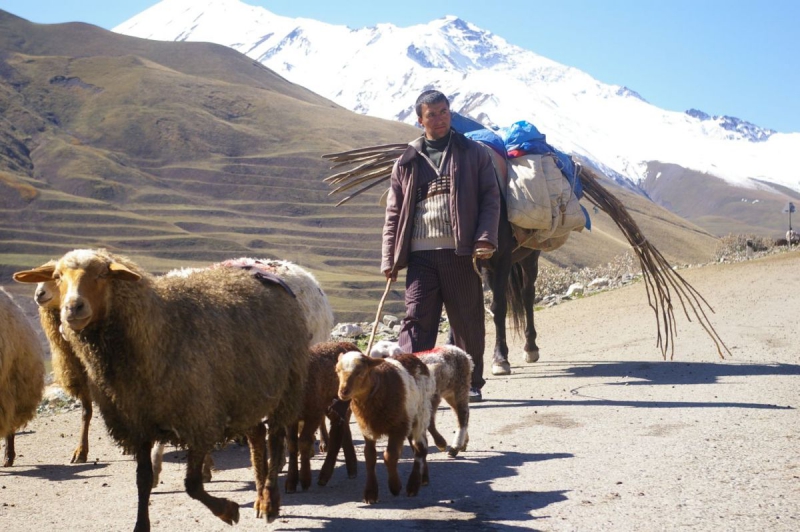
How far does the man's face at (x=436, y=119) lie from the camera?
804 cm

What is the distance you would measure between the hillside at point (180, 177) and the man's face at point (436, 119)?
60142mm

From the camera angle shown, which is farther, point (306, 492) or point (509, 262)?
point (509, 262)

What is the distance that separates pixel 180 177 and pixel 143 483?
121m

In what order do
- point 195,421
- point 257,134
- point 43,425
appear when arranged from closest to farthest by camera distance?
point 195,421
point 43,425
point 257,134

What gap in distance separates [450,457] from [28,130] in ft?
417

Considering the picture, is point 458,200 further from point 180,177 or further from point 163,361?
point 180,177

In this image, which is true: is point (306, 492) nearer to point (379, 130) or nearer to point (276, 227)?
point (276, 227)

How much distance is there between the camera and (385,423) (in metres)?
5.83

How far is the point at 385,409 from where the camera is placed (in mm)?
5809

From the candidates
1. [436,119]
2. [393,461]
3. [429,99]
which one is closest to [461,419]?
[393,461]

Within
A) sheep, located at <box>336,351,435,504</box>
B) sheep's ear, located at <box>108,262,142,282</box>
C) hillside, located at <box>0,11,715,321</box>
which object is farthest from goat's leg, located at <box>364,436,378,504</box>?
hillside, located at <box>0,11,715,321</box>

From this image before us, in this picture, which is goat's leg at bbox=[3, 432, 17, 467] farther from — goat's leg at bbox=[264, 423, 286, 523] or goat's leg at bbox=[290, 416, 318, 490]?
goat's leg at bbox=[264, 423, 286, 523]

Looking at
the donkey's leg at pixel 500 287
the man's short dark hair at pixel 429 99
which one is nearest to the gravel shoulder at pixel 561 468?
the donkey's leg at pixel 500 287

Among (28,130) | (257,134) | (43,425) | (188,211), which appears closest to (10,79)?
(28,130)
